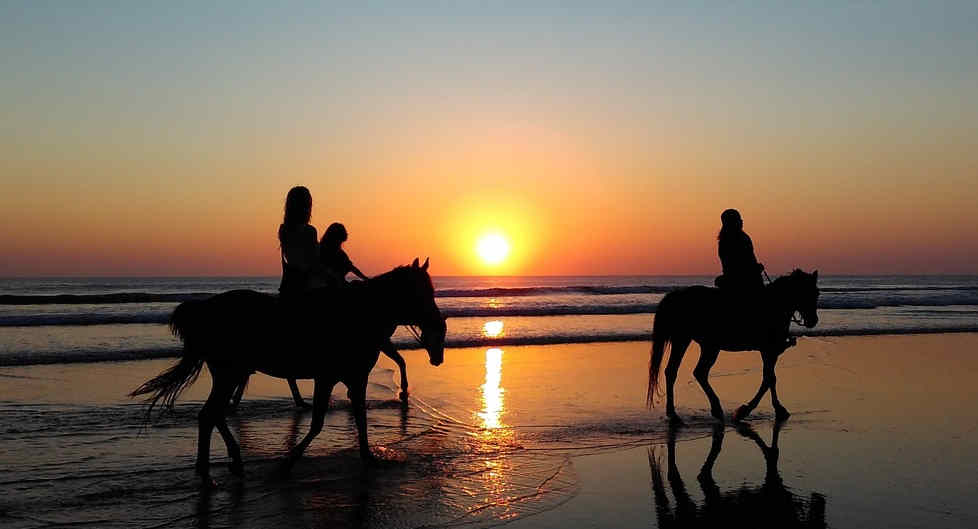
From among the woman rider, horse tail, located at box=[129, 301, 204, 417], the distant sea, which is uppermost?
the woman rider

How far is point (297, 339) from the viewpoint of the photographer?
21.6ft

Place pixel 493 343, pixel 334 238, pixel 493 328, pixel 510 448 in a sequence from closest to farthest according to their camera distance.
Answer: pixel 510 448 → pixel 334 238 → pixel 493 343 → pixel 493 328

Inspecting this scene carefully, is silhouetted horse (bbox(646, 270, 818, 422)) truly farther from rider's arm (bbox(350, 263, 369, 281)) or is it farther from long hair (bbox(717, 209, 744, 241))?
rider's arm (bbox(350, 263, 369, 281))

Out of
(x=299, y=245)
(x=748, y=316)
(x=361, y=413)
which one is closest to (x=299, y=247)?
(x=299, y=245)

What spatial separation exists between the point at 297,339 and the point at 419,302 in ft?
3.52

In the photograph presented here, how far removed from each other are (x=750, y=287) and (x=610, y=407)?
221cm

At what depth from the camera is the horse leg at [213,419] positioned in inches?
245

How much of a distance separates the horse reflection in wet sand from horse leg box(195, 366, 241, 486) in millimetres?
3388

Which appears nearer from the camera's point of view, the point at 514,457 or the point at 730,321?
the point at 514,457

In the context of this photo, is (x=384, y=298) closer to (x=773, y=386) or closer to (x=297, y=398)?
(x=297, y=398)

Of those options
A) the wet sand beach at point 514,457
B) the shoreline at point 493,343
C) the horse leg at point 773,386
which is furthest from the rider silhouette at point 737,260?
the shoreline at point 493,343

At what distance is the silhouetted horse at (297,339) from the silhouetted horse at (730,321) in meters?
3.62

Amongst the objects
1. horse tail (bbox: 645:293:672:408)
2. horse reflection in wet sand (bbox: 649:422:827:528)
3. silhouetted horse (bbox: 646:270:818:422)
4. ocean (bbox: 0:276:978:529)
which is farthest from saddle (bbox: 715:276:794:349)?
horse reflection in wet sand (bbox: 649:422:827:528)

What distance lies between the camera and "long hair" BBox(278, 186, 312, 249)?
6719 mm
